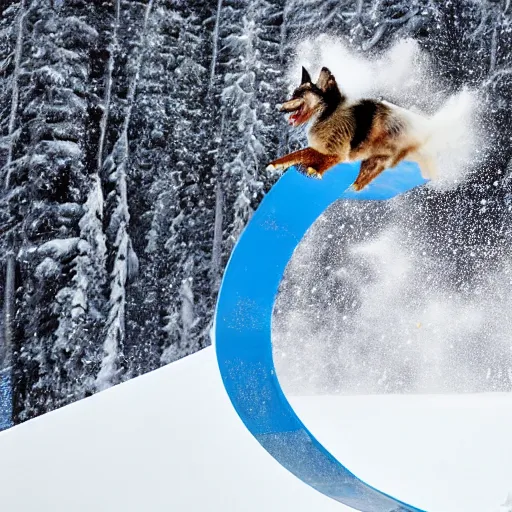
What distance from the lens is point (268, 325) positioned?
2139 millimetres

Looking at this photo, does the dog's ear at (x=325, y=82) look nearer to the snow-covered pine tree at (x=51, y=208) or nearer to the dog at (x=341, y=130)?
the dog at (x=341, y=130)

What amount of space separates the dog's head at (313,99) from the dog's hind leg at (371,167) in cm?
19

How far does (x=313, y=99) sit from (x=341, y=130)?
0.12 meters

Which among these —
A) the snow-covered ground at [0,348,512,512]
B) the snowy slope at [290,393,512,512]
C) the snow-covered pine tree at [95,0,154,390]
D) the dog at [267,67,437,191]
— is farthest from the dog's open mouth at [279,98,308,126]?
the snow-covered pine tree at [95,0,154,390]

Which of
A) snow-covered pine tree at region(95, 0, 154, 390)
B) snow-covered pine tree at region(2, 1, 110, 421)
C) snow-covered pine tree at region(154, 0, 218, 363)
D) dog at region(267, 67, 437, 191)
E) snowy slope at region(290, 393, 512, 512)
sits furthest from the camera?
snow-covered pine tree at region(154, 0, 218, 363)

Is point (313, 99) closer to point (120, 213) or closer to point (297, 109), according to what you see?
point (297, 109)

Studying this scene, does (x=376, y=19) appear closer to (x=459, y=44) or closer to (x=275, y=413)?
(x=459, y=44)

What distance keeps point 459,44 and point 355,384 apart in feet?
6.30

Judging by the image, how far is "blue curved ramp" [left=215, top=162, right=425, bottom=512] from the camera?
78.7 inches

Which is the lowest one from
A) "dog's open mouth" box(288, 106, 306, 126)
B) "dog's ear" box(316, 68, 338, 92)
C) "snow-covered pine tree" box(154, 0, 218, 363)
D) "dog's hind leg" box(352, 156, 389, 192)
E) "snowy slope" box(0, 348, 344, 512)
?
"snowy slope" box(0, 348, 344, 512)

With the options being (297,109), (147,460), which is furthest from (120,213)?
(297,109)

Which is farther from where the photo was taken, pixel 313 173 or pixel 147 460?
pixel 147 460

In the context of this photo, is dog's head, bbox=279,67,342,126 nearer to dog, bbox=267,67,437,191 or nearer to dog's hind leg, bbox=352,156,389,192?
dog, bbox=267,67,437,191

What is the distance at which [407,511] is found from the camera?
190 centimetres
